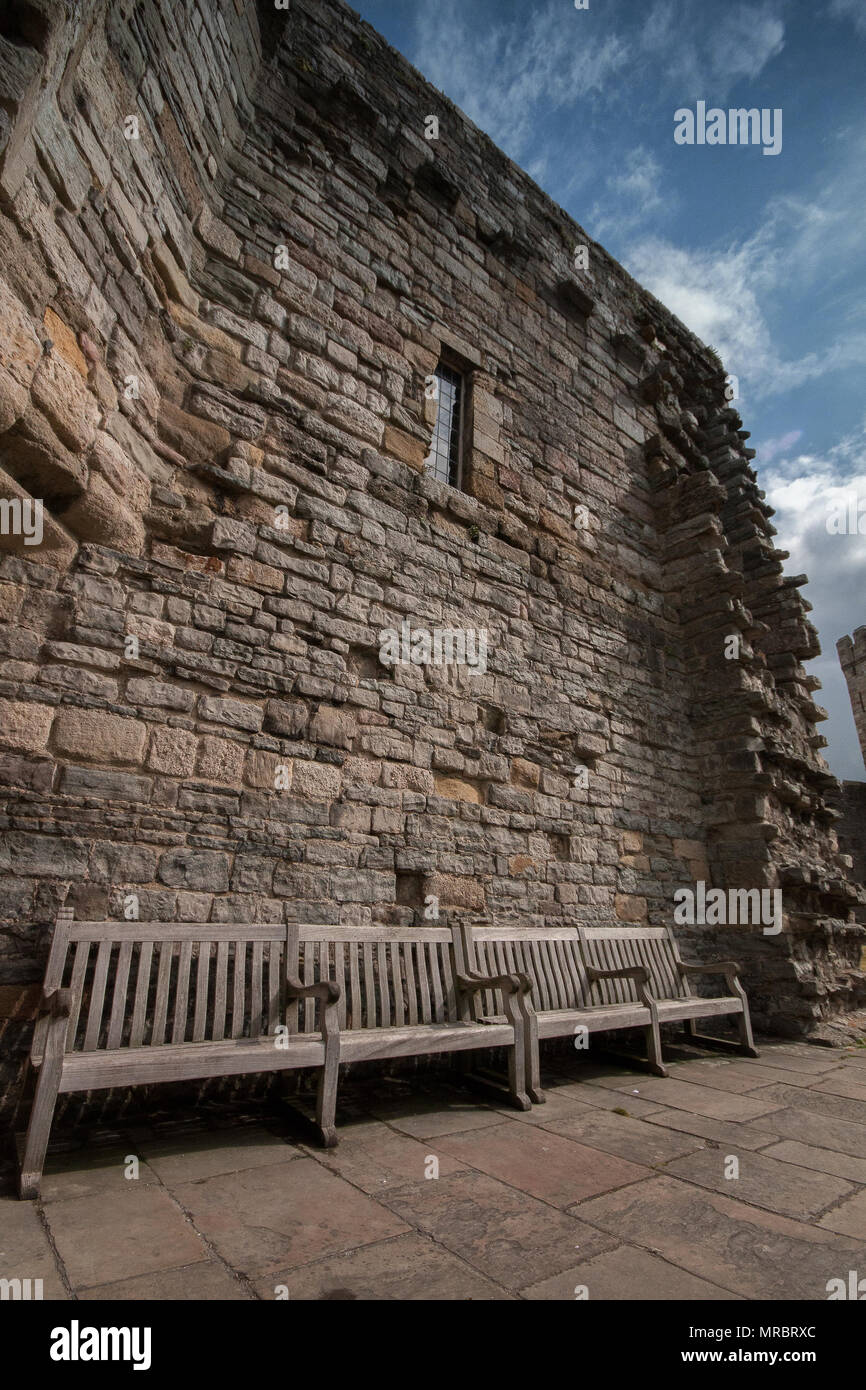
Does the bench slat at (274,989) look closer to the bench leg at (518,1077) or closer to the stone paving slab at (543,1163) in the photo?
the stone paving slab at (543,1163)

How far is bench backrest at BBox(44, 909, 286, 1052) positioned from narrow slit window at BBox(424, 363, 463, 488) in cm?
363

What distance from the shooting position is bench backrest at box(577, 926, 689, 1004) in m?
4.47

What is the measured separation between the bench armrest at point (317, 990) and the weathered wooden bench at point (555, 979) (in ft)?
3.68

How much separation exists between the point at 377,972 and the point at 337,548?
247 cm

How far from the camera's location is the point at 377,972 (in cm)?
355

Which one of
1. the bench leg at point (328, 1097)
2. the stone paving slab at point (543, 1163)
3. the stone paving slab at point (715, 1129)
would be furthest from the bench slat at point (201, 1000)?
the stone paving slab at point (715, 1129)

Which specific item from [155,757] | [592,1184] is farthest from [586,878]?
[155,757]

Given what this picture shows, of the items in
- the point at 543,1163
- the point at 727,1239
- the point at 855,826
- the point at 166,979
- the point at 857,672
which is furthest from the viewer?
the point at 857,672

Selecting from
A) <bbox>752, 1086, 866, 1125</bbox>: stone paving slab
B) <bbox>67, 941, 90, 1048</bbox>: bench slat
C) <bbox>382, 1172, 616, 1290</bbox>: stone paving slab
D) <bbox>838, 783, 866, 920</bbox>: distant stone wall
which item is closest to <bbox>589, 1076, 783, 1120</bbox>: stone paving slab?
<bbox>752, 1086, 866, 1125</bbox>: stone paving slab

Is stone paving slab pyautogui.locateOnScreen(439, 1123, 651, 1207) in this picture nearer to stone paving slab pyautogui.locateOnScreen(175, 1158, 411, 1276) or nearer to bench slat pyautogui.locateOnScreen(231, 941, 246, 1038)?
stone paving slab pyautogui.locateOnScreen(175, 1158, 411, 1276)

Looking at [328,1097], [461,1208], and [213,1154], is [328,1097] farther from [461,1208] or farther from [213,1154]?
[461,1208]

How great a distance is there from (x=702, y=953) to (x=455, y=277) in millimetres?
6054

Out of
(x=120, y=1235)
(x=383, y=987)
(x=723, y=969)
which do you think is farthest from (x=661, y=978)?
(x=120, y=1235)
